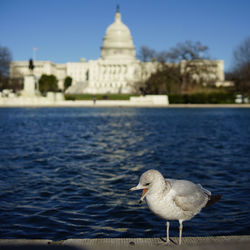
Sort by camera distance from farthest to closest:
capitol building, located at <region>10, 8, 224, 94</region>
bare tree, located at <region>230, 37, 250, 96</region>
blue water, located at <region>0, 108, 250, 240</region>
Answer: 1. capitol building, located at <region>10, 8, 224, 94</region>
2. bare tree, located at <region>230, 37, 250, 96</region>
3. blue water, located at <region>0, 108, 250, 240</region>

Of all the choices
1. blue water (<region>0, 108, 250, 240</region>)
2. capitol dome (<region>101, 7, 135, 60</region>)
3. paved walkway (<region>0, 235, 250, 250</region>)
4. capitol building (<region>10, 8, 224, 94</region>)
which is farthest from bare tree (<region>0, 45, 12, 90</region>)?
paved walkway (<region>0, 235, 250, 250</region>)

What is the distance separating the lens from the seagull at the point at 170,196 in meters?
4.09

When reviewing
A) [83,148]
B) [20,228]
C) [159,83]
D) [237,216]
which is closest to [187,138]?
[83,148]

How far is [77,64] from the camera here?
162125 millimetres

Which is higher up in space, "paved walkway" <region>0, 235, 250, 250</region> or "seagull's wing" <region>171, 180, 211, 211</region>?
"seagull's wing" <region>171, 180, 211, 211</region>

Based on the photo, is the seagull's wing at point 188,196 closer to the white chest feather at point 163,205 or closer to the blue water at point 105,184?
the white chest feather at point 163,205

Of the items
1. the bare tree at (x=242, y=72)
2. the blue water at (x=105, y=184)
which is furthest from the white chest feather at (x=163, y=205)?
the bare tree at (x=242, y=72)

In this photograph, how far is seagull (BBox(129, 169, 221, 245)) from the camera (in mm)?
4086


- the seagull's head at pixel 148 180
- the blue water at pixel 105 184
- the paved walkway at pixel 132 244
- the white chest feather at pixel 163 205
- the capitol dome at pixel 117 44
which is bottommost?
the blue water at pixel 105 184

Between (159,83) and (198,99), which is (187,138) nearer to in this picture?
(198,99)

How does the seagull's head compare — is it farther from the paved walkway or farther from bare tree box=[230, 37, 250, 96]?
bare tree box=[230, 37, 250, 96]

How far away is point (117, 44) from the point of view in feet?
468

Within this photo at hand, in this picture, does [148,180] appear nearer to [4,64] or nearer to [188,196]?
[188,196]

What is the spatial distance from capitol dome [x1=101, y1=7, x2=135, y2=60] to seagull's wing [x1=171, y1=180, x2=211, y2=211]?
138 m
